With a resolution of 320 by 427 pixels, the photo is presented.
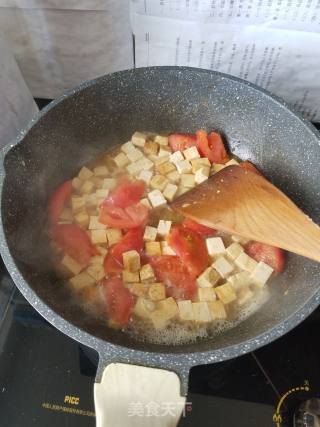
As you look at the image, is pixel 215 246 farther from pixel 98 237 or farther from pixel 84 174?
pixel 84 174

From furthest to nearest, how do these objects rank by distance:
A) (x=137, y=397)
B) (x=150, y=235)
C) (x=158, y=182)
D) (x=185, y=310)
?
(x=158, y=182)
(x=150, y=235)
(x=185, y=310)
(x=137, y=397)

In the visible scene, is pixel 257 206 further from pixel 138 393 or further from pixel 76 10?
pixel 76 10

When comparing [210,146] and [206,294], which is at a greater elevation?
[210,146]

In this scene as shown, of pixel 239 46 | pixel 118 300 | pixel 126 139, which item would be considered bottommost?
pixel 118 300

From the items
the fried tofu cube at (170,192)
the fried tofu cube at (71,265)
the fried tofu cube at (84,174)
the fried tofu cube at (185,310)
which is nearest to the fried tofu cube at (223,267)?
the fried tofu cube at (185,310)

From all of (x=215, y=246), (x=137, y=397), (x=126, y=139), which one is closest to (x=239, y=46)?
(x=126, y=139)

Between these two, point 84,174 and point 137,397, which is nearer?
point 137,397

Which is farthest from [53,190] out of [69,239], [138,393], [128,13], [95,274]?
[138,393]
